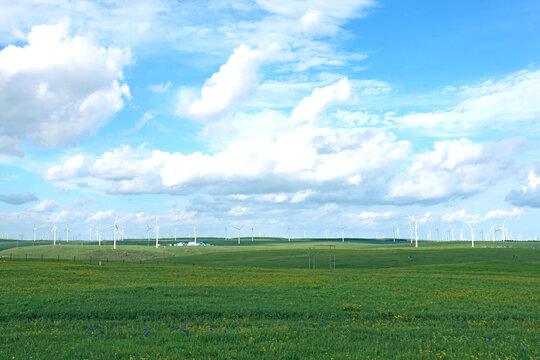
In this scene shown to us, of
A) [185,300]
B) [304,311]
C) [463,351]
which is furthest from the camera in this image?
[185,300]

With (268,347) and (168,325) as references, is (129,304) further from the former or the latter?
(268,347)

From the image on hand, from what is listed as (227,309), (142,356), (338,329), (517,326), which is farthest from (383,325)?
(142,356)

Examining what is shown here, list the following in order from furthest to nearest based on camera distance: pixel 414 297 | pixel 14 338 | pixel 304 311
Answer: pixel 414 297 < pixel 304 311 < pixel 14 338

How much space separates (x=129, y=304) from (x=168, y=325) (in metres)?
7.16

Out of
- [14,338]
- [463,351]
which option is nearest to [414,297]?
[463,351]

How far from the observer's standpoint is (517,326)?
24.4m

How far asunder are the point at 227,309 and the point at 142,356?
476 inches

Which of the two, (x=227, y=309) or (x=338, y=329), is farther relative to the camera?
(x=227, y=309)

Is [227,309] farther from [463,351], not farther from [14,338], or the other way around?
[463,351]

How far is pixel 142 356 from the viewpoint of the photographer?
631 inches

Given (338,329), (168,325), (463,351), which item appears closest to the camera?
(463,351)

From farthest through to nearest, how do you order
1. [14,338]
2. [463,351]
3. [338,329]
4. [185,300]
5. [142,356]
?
1. [185,300]
2. [338,329]
3. [14,338]
4. [463,351]
5. [142,356]

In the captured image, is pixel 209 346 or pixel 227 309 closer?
pixel 209 346

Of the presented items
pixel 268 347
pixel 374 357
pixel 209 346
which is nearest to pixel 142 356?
pixel 209 346
